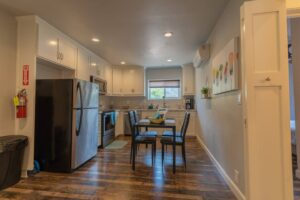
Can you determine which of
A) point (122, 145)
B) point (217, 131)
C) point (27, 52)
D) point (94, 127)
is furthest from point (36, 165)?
point (217, 131)

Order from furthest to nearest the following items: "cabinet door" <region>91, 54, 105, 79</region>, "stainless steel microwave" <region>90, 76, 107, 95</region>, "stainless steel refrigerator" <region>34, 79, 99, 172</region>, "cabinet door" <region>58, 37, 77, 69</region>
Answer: "stainless steel microwave" <region>90, 76, 107, 95</region> < "cabinet door" <region>91, 54, 105, 79</region> < "cabinet door" <region>58, 37, 77, 69</region> < "stainless steel refrigerator" <region>34, 79, 99, 172</region>

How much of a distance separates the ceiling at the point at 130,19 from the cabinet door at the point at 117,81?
1.87 m

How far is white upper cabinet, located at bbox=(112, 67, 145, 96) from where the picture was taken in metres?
5.97

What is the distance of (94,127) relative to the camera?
137 inches

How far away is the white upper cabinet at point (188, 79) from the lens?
223 inches

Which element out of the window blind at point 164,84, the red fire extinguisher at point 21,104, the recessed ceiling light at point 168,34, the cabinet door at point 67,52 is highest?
the recessed ceiling light at point 168,34

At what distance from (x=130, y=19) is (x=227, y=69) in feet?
5.33

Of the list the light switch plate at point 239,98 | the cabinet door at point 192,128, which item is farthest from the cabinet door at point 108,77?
the light switch plate at point 239,98

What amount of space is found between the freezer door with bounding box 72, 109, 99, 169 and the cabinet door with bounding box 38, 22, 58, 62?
3.32ft

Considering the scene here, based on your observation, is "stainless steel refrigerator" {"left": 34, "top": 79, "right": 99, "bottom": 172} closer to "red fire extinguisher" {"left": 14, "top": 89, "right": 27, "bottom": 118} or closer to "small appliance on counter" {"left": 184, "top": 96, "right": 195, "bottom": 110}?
"red fire extinguisher" {"left": 14, "top": 89, "right": 27, "bottom": 118}

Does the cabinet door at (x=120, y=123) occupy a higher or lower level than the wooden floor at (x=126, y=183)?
higher

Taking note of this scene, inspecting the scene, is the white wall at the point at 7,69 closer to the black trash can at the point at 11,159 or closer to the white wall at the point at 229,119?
the black trash can at the point at 11,159

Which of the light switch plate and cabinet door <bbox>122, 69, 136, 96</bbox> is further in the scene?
cabinet door <bbox>122, 69, 136, 96</bbox>

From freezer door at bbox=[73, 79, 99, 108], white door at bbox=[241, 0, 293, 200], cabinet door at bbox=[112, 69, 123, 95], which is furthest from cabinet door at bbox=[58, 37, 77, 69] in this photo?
white door at bbox=[241, 0, 293, 200]
